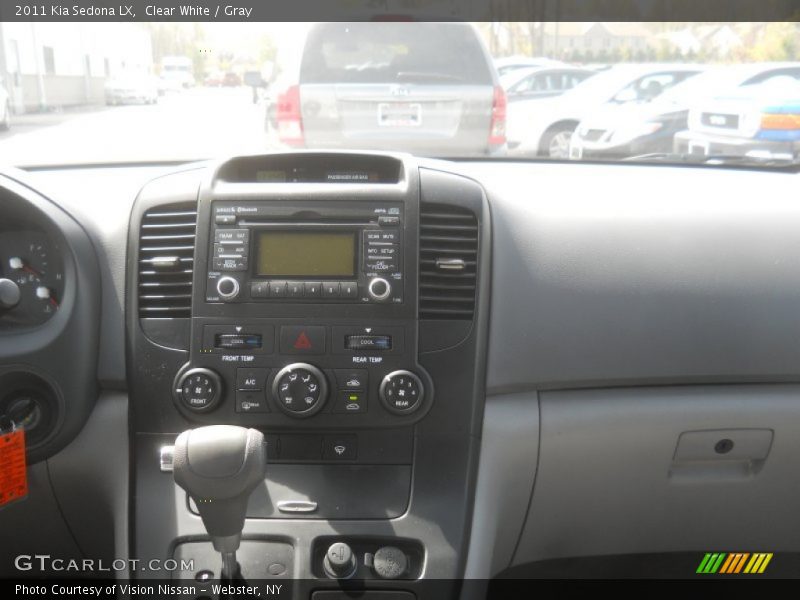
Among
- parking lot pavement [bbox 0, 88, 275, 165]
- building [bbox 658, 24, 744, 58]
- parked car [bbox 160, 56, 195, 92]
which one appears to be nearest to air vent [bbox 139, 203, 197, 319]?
parking lot pavement [bbox 0, 88, 275, 165]

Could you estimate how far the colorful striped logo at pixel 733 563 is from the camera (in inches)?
117

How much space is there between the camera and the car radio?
98.7 inches

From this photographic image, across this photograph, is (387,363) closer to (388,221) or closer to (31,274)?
(388,221)

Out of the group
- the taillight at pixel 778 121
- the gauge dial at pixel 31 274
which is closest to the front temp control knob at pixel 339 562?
the gauge dial at pixel 31 274

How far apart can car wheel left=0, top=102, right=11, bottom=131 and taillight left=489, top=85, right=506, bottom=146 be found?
1700mm

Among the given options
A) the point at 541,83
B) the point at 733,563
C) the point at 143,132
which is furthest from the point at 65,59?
the point at 733,563

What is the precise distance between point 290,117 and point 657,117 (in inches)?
56.4

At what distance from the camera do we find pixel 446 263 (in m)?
2.55

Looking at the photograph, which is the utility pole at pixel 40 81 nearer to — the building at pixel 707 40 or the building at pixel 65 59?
the building at pixel 65 59

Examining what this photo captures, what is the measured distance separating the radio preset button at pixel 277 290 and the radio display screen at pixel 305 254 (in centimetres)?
3

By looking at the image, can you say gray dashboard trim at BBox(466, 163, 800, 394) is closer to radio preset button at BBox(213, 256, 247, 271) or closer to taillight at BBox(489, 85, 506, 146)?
taillight at BBox(489, 85, 506, 146)
